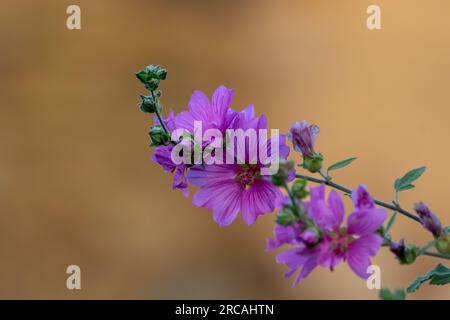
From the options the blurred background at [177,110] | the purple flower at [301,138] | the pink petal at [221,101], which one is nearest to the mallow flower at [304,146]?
the purple flower at [301,138]

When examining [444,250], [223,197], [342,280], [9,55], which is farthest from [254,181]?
[9,55]

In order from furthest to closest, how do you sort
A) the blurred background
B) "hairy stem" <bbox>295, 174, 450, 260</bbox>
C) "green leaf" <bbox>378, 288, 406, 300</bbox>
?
the blurred background < "hairy stem" <bbox>295, 174, 450, 260</bbox> < "green leaf" <bbox>378, 288, 406, 300</bbox>

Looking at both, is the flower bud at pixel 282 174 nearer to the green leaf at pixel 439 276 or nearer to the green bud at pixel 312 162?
the green bud at pixel 312 162

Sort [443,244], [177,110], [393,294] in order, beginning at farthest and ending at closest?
[177,110] < [443,244] < [393,294]

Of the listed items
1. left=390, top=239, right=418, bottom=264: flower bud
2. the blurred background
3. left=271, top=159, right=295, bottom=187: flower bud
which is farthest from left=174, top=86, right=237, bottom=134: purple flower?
the blurred background

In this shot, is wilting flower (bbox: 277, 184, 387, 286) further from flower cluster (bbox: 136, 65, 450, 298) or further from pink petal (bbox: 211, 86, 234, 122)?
pink petal (bbox: 211, 86, 234, 122)

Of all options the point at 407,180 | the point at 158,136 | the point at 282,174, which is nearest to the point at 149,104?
the point at 158,136

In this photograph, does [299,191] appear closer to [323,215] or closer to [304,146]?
[323,215]
